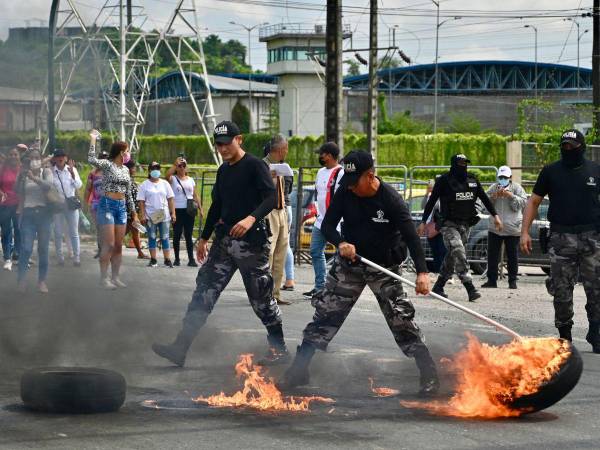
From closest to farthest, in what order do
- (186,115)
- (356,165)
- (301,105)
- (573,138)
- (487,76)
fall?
(356,165)
(573,138)
(301,105)
(186,115)
(487,76)

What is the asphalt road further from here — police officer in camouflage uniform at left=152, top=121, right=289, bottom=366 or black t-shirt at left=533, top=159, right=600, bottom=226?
black t-shirt at left=533, top=159, right=600, bottom=226

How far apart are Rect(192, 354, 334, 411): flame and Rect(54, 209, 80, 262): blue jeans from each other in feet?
33.0

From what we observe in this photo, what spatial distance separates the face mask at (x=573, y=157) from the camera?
9789 mm

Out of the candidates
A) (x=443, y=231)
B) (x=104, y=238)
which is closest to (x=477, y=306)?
(x=443, y=231)

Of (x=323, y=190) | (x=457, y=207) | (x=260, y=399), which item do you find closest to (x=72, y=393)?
(x=260, y=399)

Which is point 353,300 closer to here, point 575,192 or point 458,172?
point 575,192

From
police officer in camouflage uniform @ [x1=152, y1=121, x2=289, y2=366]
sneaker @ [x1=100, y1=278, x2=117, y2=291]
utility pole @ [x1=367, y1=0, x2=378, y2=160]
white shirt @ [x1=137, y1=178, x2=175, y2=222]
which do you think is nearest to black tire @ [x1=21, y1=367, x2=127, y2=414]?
police officer in camouflage uniform @ [x1=152, y1=121, x2=289, y2=366]

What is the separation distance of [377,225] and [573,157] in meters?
2.85

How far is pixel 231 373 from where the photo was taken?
8.45m

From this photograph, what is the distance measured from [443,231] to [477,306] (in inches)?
43.5

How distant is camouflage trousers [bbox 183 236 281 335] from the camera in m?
8.77

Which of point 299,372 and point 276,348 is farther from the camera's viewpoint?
point 276,348

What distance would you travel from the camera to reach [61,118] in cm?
1414

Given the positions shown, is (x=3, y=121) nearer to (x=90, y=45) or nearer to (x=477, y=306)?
(x=90, y=45)
